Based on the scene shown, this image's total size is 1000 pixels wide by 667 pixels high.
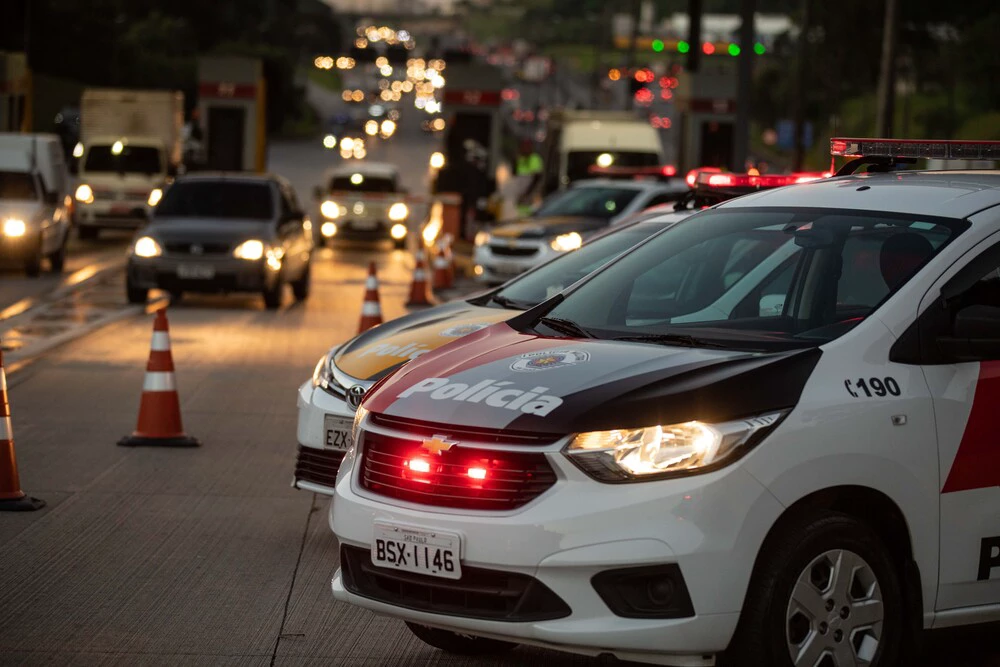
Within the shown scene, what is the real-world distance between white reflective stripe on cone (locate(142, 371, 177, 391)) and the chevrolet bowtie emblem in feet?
19.7

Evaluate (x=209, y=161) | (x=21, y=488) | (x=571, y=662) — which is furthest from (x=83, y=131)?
(x=571, y=662)

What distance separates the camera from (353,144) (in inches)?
4441

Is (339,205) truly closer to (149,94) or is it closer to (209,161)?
(149,94)

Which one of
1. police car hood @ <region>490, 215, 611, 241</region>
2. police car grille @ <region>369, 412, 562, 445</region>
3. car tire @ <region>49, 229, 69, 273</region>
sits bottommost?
car tire @ <region>49, 229, 69, 273</region>

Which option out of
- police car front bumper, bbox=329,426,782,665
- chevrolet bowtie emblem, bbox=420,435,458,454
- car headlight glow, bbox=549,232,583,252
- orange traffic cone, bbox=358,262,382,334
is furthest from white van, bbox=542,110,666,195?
police car front bumper, bbox=329,426,782,665

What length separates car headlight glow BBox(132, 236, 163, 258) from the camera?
21.7 metres

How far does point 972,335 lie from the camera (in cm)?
573

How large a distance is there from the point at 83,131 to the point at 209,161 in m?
7.69

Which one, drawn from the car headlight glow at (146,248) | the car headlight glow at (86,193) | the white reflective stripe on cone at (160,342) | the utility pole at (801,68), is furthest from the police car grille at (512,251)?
the utility pole at (801,68)

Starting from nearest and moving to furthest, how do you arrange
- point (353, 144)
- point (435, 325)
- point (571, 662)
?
point (571, 662) < point (435, 325) < point (353, 144)

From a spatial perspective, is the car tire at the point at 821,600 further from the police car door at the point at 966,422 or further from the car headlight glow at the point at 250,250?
the car headlight glow at the point at 250,250

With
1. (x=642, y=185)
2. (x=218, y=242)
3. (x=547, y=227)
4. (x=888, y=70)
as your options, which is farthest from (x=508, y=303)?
(x=888, y=70)

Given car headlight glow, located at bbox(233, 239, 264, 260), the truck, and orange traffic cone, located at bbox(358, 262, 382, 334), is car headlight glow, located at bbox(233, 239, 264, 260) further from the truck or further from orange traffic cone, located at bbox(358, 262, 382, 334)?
the truck

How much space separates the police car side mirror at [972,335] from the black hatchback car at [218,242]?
16499mm
